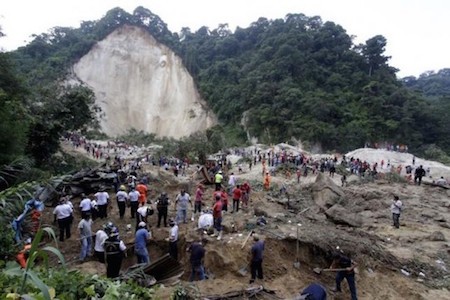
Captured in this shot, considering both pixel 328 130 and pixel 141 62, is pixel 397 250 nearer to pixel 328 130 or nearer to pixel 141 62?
pixel 328 130

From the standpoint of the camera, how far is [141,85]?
66188mm

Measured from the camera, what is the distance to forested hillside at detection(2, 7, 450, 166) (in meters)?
45.3

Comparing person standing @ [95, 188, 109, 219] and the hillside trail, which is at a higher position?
person standing @ [95, 188, 109, 219]

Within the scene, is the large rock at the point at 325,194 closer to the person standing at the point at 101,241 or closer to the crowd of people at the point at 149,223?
the crowd of people at the point at 149,223

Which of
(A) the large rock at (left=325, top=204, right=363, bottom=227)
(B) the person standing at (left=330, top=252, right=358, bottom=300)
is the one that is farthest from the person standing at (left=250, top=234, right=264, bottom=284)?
(A) the large rock at (left=325, top=204, right=363, bottom=227)

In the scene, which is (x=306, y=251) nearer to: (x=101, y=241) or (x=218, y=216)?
(x=218, y=216)

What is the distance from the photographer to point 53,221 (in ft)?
36.4

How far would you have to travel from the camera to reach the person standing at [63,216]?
30.7 feet

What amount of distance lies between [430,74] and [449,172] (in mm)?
88225

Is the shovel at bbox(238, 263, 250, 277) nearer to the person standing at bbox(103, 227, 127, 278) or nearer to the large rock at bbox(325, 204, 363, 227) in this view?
the person standing at bbox(103, 227, 127, 278)

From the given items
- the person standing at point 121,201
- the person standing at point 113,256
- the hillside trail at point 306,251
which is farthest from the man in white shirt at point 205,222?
the person standing at point 113,256

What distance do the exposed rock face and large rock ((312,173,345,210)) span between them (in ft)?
141

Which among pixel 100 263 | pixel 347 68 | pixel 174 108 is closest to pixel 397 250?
pixel 100 263

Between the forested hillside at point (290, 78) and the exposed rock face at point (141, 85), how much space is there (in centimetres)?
187
